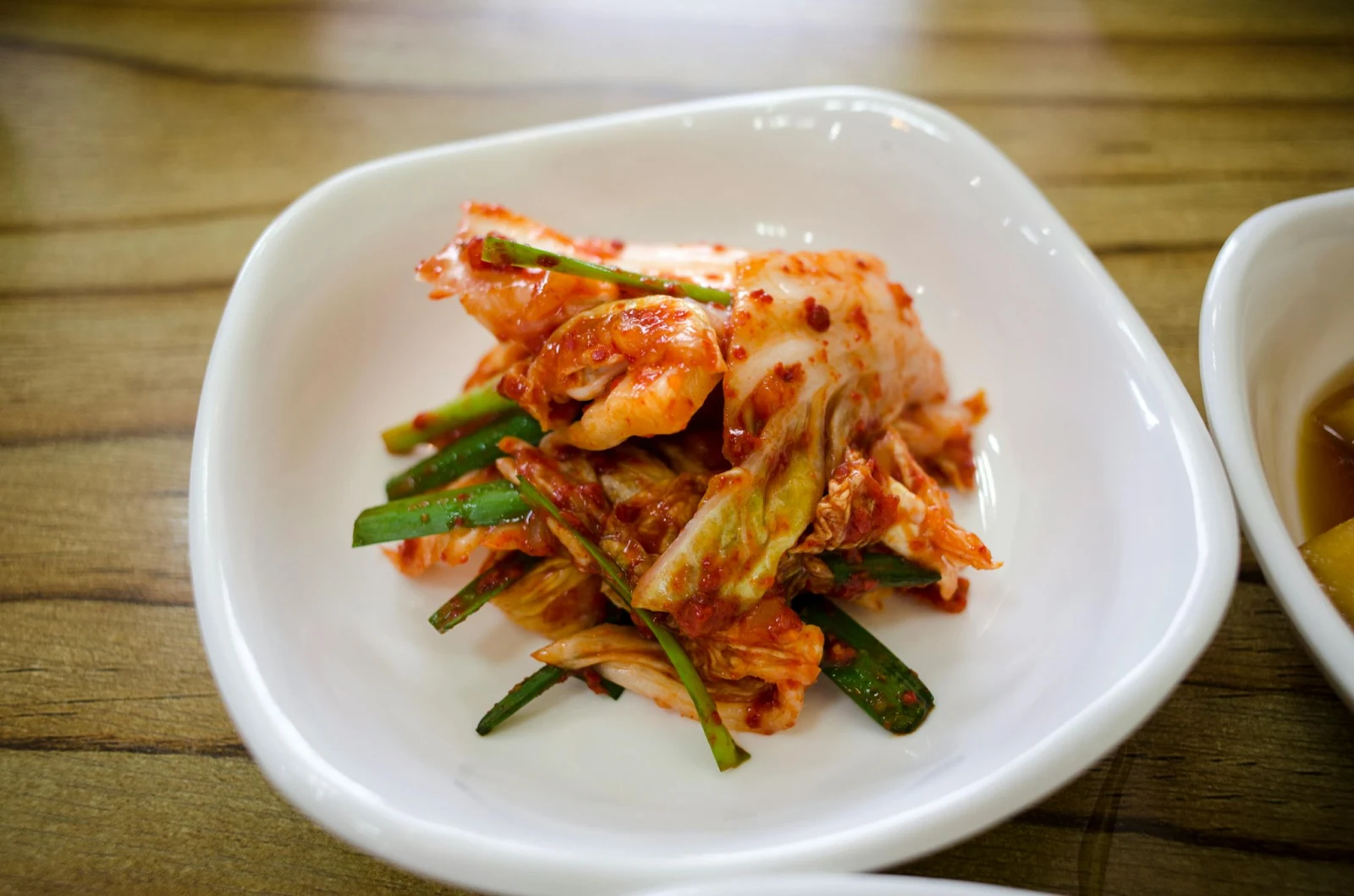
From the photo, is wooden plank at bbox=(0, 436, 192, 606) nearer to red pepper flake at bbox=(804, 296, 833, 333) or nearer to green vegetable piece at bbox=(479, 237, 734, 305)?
green vegetable piece at bbox=(479, 237, 734, 305)

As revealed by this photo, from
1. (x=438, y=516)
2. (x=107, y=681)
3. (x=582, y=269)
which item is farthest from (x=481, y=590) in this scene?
(x=107, y=681)

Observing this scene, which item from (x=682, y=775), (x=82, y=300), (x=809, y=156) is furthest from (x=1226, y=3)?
(x=82, y=300)

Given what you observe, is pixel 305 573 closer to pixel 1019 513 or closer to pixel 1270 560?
pixel 1019 513

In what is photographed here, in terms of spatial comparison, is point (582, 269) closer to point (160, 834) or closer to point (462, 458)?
point (462, 458)

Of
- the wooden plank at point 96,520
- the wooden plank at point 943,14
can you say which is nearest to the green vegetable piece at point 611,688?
the wooden plank at point 96,520

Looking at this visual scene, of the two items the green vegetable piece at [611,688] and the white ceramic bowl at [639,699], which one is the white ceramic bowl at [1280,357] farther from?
the green vegetable piece at [611,688]

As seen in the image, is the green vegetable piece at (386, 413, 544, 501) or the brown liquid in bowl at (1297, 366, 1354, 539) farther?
the green vegetable piece at (386, 413, 544, 501)

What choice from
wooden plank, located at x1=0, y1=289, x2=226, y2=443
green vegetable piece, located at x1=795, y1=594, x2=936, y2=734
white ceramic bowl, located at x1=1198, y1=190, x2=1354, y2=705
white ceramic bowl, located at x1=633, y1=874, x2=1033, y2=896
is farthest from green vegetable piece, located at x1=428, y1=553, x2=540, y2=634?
white ceramic bowl, located at x1=1198, y1=190, x2=1354, y2=705

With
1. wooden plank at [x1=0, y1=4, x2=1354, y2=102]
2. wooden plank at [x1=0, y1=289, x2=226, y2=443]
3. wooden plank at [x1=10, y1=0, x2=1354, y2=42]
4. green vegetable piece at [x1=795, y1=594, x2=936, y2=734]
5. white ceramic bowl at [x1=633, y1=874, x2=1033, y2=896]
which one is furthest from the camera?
wooden plank at [x1=10, y1=0, x2=1354, y2=42]
